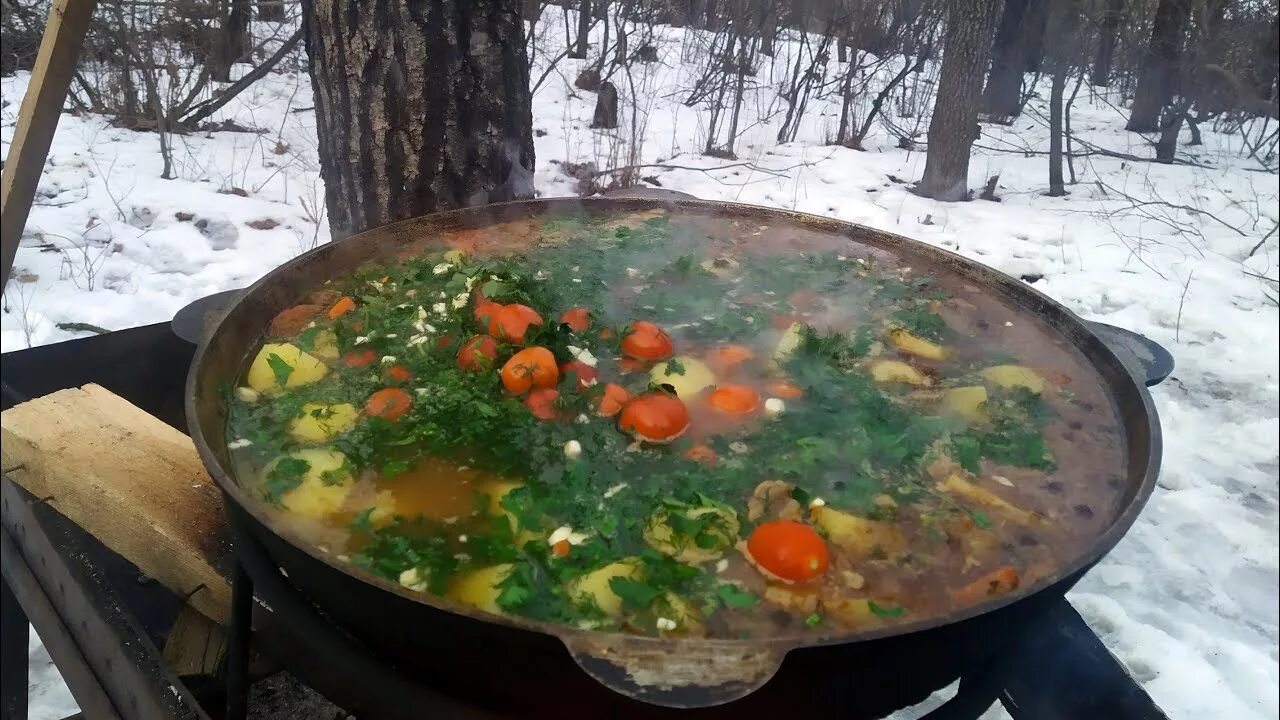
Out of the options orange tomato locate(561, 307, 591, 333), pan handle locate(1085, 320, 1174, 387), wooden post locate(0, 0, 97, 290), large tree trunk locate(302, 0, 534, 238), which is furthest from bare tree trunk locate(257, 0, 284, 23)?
pan handle locate(1085, 320, 1174, 387)

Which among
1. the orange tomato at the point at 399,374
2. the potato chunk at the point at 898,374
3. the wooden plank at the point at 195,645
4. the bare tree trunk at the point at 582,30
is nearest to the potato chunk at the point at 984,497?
the potato chunk at the point at 898,374

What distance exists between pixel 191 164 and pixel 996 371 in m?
5.79

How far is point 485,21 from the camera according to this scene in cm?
321

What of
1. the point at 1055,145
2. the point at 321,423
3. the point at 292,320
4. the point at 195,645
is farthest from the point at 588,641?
the point at 1055,145

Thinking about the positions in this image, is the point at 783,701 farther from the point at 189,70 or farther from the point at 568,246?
the point at 189,70

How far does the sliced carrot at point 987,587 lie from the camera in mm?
1495

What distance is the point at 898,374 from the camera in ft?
7.30

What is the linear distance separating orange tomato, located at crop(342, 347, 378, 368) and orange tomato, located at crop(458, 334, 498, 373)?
0.26 metres

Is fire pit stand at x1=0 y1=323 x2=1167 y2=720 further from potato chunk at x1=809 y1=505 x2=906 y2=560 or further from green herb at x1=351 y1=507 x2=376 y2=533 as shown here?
potato chunk at x1=809 y1=505 x2=906 y2=560

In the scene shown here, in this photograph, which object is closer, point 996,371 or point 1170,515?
point 996,371

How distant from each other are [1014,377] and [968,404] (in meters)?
0.21

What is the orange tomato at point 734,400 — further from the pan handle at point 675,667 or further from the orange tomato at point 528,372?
the pan handle at point 675,667

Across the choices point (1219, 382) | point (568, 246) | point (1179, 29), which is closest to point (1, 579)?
point (568, 246)

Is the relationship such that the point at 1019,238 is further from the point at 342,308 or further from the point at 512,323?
the point at 342,308
